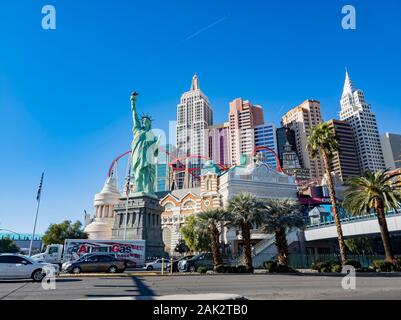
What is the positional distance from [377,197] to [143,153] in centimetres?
Result: 3721

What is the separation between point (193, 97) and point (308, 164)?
77358mm

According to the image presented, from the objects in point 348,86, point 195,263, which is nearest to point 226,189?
point 195,263

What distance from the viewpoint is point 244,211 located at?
1109 inches

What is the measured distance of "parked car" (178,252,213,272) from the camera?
2881cm

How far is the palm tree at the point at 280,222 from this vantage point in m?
28.9

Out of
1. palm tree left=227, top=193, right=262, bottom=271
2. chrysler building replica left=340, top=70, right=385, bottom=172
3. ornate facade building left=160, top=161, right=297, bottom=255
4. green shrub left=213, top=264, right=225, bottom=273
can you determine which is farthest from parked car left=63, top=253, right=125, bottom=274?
chrysler building replica left=340, top=70, right=385, bottom=172

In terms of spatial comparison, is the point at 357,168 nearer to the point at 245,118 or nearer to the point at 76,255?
the point at 245,118

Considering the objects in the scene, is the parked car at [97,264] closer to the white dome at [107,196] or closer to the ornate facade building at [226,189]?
the ornate facade building at [226,189]

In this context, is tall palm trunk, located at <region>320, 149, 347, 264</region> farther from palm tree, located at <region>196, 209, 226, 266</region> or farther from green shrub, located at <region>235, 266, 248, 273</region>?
palm tree, located at <region>196, 209, 226, 266</region>

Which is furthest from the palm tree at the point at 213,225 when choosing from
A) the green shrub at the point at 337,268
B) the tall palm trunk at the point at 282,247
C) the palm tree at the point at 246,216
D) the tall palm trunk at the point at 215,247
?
the green shrub at the point at 337,268

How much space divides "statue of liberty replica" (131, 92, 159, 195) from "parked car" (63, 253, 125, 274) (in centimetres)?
2724

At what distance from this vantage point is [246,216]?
91.9ft

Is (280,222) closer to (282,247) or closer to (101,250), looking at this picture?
(282,247)
